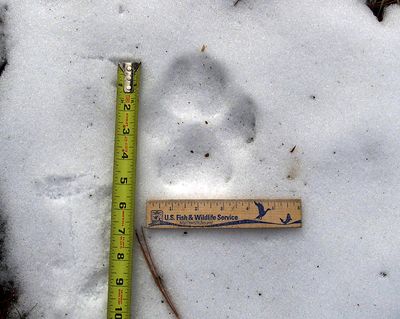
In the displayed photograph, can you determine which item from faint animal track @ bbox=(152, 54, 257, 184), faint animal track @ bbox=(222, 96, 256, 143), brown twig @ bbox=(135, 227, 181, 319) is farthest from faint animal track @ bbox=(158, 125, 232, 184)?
brown twig @ bbox=(135, 227, 181, 319)

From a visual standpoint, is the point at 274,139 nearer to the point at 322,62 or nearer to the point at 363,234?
the point at 322,62

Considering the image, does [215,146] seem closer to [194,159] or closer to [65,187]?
[194,159]

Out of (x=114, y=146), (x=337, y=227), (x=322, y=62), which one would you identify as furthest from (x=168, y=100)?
(x=337, y=227)

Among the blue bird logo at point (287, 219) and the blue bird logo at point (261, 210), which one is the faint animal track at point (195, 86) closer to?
the blue bird logo at point (261, 210)

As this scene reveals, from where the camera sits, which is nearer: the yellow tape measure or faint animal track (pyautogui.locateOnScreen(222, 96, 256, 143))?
the yellow tape measure

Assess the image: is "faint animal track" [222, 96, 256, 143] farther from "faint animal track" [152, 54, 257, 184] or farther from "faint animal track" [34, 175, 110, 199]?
"faint animal track" [34, 175, 110, 199]

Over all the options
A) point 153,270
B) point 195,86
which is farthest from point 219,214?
point 195,86
